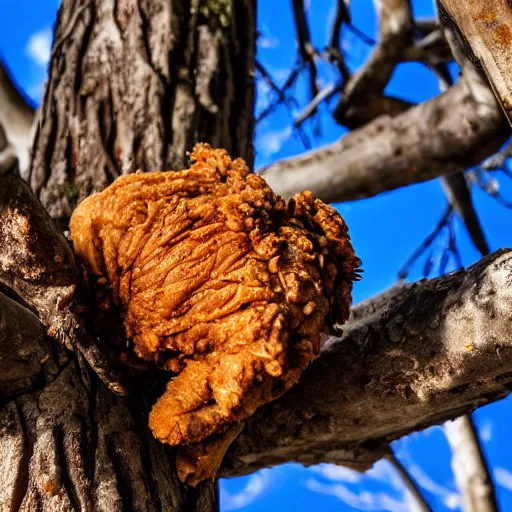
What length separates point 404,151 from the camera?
2.40 metres

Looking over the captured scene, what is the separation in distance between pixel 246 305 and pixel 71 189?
103 cm

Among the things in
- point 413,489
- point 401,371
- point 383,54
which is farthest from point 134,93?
point 413,489

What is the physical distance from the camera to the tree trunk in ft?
3.50

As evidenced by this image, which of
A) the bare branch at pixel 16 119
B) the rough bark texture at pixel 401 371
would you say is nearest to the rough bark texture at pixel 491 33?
the rough bark texture at pixel 401 371

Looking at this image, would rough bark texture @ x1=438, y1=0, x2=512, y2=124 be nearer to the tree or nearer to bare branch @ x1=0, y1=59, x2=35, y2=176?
the tree

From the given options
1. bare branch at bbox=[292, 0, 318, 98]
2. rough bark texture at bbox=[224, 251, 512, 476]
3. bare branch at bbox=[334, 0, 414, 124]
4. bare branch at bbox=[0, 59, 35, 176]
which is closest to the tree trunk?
rough bark texture at bbox=[224, 251, 512, 476]

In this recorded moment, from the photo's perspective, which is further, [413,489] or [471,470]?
[413,489]

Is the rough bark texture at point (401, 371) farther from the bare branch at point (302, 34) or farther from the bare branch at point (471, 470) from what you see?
the bare branch at point (302, 34)

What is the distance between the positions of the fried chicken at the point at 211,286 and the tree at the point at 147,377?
9 centimetres

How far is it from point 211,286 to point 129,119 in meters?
1.04

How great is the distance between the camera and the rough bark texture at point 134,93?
1829mm

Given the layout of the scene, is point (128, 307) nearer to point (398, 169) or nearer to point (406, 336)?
point (406, 336)

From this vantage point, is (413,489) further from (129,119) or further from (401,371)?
(129,119)

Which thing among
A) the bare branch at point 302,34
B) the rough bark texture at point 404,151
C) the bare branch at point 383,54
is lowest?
the rough bark texture at point 404,151
